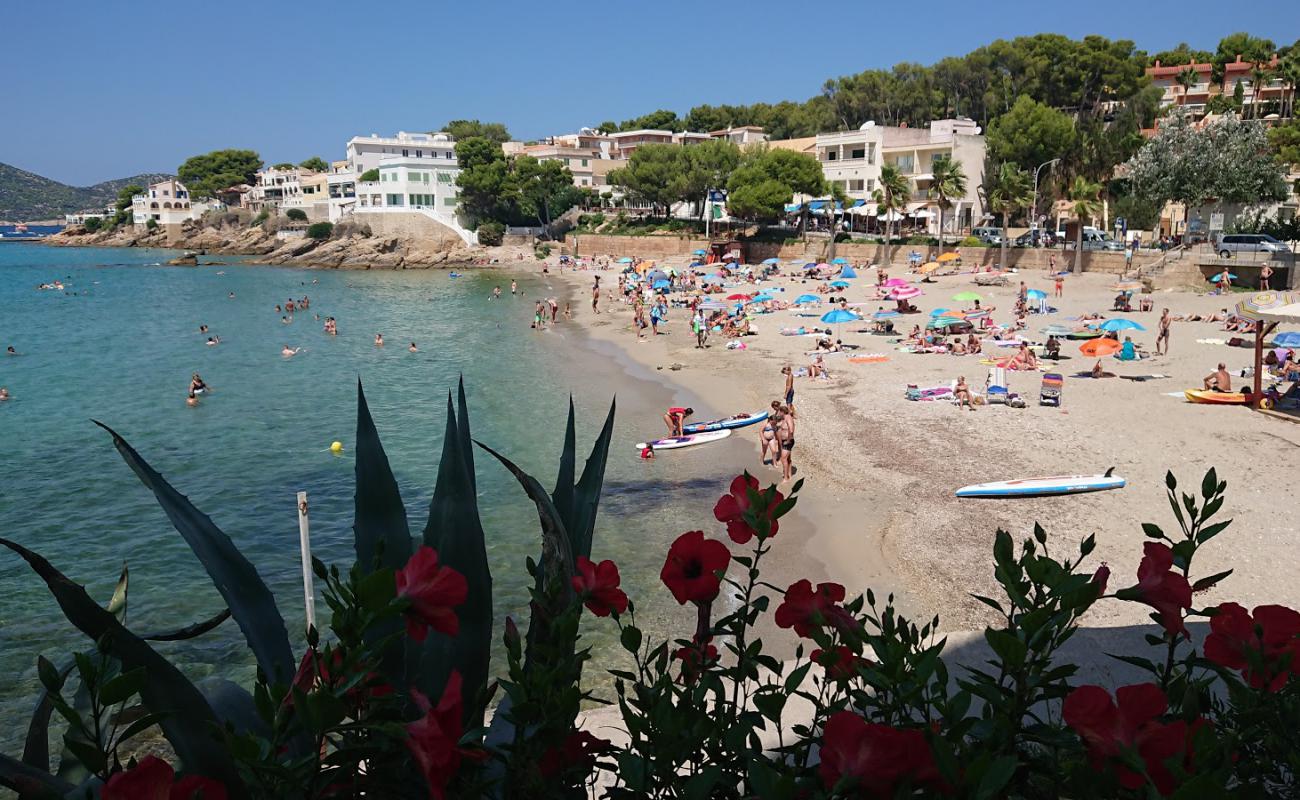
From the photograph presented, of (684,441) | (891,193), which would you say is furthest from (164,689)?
(891,193)

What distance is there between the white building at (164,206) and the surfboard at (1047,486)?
115364 millimetres

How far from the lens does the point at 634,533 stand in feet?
41.9

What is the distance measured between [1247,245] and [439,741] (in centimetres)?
4028

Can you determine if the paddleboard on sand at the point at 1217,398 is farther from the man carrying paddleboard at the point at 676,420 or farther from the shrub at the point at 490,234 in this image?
the shrub at the point at 490,234

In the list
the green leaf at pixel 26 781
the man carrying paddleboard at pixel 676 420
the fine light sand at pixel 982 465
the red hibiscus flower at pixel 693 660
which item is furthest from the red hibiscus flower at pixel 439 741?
the man carrying paddleboard at pixel 676 420

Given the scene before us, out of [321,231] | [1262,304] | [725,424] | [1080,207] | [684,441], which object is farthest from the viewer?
[321,231]

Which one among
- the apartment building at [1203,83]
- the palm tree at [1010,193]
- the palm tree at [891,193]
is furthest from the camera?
the apartment building at [1203,83]

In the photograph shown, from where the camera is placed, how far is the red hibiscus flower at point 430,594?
184cm

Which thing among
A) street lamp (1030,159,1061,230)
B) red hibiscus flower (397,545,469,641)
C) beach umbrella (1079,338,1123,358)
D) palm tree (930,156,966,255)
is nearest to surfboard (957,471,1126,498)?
beach umbrella (1079,338,1123,358)

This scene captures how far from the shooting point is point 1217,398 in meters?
17.4

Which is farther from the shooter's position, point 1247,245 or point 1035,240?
point 1035,240

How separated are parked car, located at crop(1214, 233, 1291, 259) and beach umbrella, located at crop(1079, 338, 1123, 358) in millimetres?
16673

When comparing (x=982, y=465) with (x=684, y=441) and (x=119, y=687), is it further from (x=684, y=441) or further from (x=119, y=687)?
(x=119, y=687)

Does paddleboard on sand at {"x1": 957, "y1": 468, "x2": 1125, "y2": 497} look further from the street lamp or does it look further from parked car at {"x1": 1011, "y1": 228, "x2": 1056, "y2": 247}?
the street lamp
